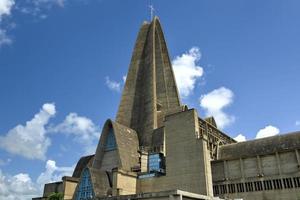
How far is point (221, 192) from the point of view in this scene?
41531 mm

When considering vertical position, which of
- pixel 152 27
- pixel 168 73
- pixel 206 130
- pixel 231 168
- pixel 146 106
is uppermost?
pixel 152 27

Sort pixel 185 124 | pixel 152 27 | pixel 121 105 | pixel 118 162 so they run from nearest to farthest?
pixel 185 124, pixel 118 162, pixel 121 105, pixel 152 27

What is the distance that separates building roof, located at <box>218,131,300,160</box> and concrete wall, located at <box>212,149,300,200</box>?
1117 millimetres

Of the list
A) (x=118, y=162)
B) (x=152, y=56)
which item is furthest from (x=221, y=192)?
(x=152, y=56)

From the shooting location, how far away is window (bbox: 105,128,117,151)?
5412 centimetres

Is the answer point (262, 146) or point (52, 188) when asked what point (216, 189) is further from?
point (52, 188)

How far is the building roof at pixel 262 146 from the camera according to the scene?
41.2 m

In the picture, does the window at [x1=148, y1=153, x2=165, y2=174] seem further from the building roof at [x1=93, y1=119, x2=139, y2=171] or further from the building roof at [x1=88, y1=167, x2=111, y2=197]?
the building roof at [x1=88, y1=167, x2=111, y2=197]

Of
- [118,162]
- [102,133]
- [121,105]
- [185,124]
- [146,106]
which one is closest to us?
[185,124]

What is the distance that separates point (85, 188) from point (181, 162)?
15.4m

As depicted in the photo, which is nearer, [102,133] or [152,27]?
[102,133]

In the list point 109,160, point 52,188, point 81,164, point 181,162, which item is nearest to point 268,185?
point 181,162

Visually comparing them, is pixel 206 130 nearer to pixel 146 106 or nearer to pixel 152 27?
pixel 146 106

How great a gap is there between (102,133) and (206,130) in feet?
65.3
